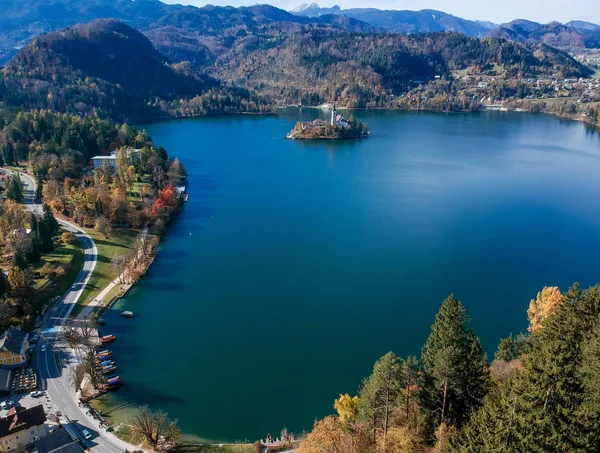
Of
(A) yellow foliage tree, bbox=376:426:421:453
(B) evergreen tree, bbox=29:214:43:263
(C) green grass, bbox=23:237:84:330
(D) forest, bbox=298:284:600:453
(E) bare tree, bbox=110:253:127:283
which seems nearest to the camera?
(D) forest, bbox=298:284:600:453

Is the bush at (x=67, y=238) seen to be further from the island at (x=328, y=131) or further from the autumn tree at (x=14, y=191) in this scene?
the island at (x=328, y=131)

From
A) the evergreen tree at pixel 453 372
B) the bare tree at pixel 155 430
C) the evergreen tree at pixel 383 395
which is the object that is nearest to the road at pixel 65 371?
the bare tree at pixel 155 430

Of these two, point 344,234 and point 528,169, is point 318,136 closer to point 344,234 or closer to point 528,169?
point 528,169

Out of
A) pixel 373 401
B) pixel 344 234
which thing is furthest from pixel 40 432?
pixel 344 234

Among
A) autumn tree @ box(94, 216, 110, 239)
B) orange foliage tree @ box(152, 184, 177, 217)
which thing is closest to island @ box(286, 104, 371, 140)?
orange foliage tree @ box(152, 184, 177, 217)

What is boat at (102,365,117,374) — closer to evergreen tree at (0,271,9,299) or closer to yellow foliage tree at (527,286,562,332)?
evergreen tree at (0,271,9,299)

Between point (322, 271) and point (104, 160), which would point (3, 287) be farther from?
point (104, 160)
